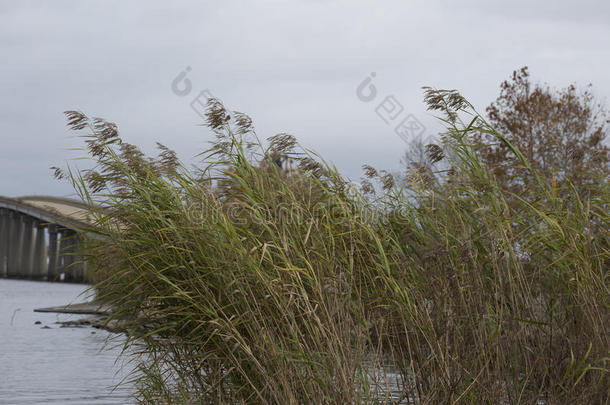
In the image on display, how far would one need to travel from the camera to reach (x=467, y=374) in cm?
674

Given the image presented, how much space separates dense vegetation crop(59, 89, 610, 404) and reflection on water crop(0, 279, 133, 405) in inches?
32.1

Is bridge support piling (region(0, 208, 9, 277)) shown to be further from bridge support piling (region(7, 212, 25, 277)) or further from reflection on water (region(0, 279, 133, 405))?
reflection on water (region(0, 279, 133, 405))

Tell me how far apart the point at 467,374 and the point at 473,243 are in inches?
44.9

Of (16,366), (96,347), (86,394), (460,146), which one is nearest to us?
(460,146)

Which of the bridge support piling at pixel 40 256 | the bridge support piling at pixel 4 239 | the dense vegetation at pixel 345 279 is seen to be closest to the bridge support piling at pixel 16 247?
the bridge support piling at pixel 4 239

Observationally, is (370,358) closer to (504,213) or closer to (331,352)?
(331,352)

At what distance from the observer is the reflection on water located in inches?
465

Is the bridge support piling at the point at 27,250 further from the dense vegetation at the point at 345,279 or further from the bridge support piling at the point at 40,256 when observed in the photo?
the dense vegetation at the point at 345,279

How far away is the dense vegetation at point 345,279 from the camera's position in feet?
19.3

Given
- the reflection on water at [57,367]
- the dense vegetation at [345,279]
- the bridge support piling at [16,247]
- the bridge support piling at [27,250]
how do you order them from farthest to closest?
the bridge support piling at [16,247], the bridge support piling at [27,250], the reflection on water at [57,367], the dense vegetation at [345,279]

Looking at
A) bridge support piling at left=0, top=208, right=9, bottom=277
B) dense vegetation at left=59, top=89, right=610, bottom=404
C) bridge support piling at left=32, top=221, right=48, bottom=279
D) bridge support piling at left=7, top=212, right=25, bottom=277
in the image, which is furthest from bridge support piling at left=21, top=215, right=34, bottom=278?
dense vegetation at left=59, top=89, right=610, bottom=404

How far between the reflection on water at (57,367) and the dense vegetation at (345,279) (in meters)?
0.81

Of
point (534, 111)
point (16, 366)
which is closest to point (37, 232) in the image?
point (534, 111)

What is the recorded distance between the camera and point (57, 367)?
15797mm
